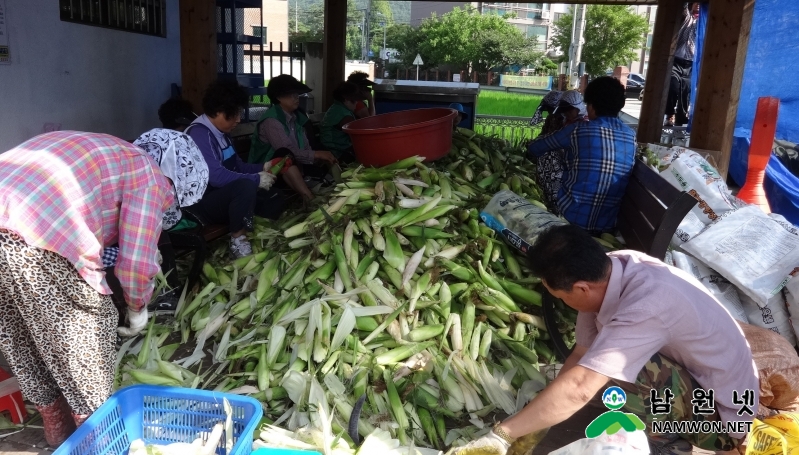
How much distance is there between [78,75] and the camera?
533 cm

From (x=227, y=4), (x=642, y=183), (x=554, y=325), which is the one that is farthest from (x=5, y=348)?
(x=227, y=4)

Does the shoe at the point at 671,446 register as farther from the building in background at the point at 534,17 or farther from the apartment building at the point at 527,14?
the building in background at the point at 534,17

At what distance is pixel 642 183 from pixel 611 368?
78.6 inches

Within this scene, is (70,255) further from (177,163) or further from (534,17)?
(534,17)

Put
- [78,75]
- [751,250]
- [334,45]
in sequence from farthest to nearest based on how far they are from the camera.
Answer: [334,45], [78,75], [751,250]

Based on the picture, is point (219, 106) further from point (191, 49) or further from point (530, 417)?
point (530, 417)

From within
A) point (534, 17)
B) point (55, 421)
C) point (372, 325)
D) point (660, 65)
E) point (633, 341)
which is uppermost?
point (534, 17)

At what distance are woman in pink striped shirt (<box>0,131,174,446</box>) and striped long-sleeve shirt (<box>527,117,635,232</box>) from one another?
2.69 metres

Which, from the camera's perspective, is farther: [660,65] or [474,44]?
[474,44]

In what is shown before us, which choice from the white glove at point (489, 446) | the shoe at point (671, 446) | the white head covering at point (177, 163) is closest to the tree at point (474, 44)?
the white head covering at point (177, 163)

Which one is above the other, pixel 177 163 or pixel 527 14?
pixel 527 14

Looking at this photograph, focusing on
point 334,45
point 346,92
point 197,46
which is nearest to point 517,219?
point 197,46

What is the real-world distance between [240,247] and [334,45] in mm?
5293

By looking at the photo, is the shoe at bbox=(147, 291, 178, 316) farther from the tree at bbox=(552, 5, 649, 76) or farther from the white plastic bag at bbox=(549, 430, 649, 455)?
the tree at bbox=(552, 5, 649, 76)
